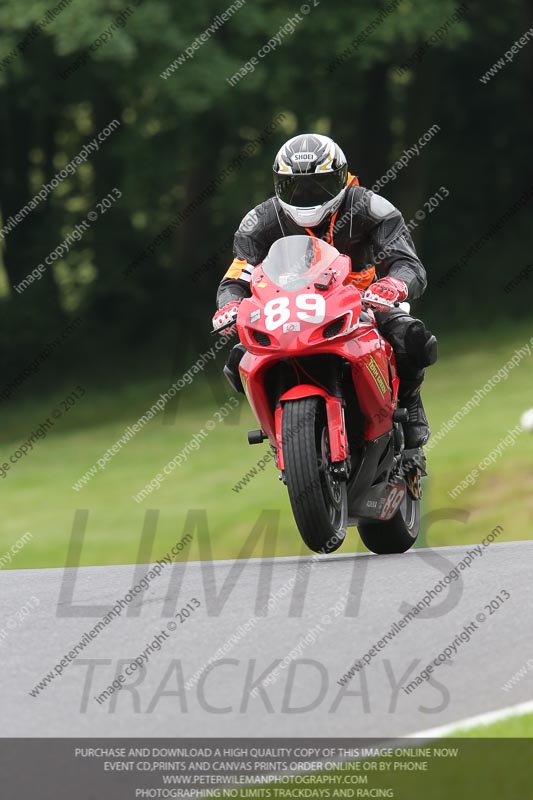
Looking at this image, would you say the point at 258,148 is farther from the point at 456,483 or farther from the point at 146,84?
the point at 456,483

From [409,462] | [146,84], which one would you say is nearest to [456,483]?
[409,462]

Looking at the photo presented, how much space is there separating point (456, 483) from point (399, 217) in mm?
7055

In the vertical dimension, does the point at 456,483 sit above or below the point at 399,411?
below

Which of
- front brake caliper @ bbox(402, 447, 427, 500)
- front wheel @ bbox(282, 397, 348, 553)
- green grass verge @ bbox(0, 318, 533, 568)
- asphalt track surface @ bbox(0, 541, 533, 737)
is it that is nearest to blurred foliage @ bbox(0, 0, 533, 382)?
green grass verge @ bbox(0, 318, 533, 568)

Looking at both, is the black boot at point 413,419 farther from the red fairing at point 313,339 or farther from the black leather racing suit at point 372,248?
the red fairing at point 313,339

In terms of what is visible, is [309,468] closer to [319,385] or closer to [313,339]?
[319,385]

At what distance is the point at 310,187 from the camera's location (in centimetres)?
762

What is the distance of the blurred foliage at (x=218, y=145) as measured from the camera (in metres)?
21.7

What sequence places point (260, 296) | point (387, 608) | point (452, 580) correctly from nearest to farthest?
point (387, 608), point (452, 580), point (260, 296)

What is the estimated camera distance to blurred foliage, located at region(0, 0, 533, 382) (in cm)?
2170

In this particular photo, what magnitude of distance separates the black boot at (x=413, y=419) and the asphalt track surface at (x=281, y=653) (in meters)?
1.00

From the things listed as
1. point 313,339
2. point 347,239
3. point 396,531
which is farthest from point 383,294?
point 396,531

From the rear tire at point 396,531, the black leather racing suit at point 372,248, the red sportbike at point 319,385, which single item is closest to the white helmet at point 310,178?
the black leather racing suit at point 372,248

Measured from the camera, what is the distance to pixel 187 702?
494 cm
